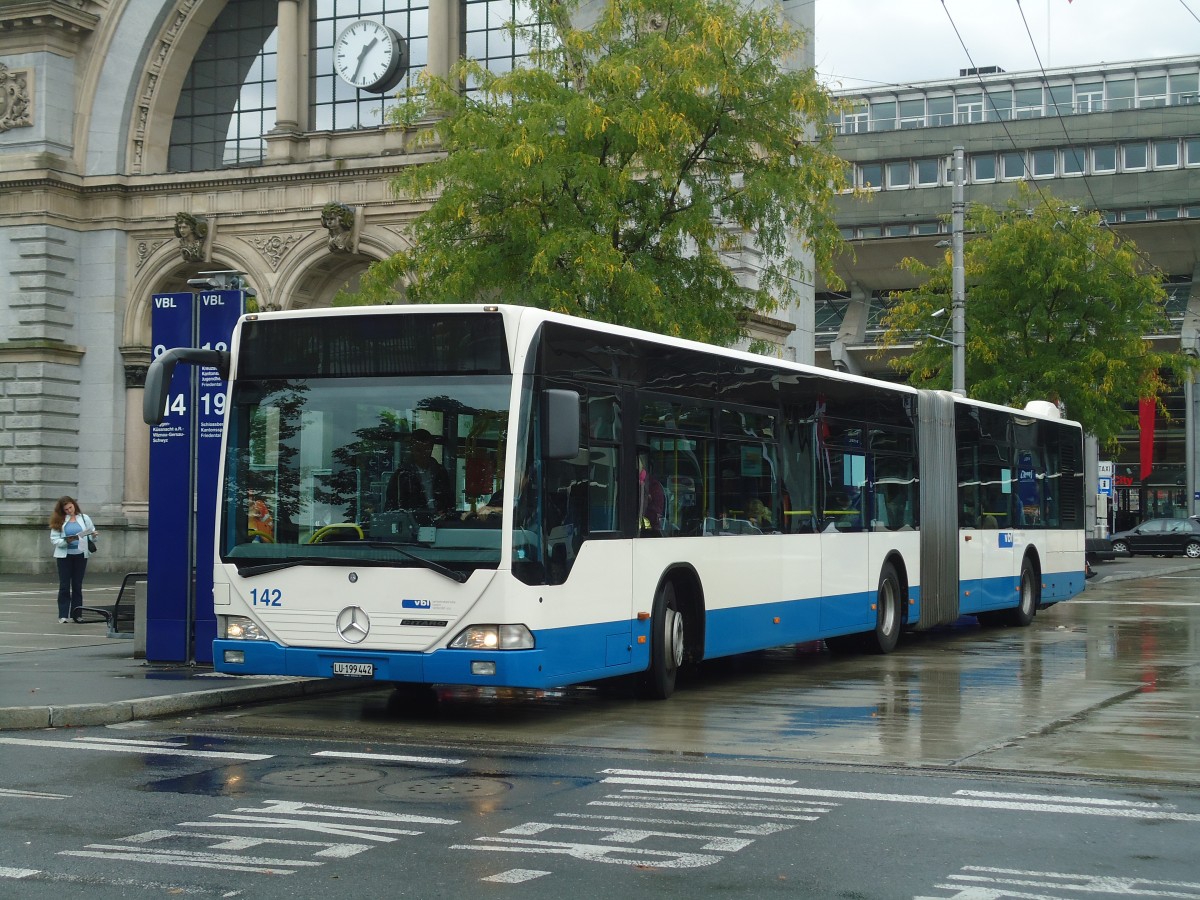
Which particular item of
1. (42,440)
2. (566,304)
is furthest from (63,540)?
(42,440)

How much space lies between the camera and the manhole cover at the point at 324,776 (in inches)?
369

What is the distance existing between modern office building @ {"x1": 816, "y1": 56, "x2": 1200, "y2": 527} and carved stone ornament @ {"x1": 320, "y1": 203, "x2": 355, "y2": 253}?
103ft

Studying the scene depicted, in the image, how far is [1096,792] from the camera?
9289 mm

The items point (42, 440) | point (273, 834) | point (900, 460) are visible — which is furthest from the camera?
point (42, 440)

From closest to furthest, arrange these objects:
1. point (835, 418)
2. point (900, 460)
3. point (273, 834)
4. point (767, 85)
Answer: point (273, 834) → point (835, 418) → point (900, 460) → point (767, 85)

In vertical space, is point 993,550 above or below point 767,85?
below

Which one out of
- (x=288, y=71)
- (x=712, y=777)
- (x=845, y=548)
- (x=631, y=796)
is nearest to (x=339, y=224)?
(x=288, y=71)

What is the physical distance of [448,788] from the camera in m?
9.22

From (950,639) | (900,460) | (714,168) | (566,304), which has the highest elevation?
(714,168)

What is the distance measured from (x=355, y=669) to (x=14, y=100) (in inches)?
1166

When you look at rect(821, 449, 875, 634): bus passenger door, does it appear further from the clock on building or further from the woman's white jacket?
the clock on building

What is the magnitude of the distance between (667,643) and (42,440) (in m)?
26.8

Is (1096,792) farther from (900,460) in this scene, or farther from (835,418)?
(900,460)

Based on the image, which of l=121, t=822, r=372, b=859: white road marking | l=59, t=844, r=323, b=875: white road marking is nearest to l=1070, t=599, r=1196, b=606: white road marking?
l=121, t=822, r=372, b=859: white road marking
